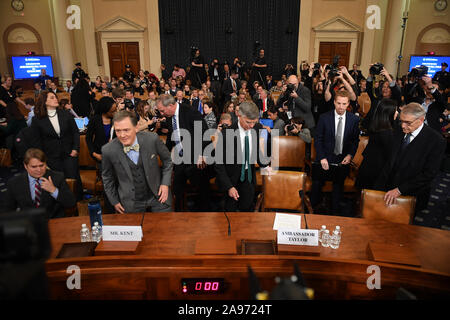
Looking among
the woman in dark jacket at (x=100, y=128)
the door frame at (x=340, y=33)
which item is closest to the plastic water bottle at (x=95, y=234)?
the woman in dark jacket at (x=100, y=128)

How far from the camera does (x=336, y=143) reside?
3738mm

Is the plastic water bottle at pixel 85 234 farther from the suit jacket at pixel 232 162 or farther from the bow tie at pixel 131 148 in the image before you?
the suit jacket at pixel 232 162

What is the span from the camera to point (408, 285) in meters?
1.82

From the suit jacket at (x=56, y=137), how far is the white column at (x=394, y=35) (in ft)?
40.7

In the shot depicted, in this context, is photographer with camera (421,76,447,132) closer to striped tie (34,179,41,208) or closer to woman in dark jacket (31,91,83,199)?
woman in dark jacket (31,91,83,199)

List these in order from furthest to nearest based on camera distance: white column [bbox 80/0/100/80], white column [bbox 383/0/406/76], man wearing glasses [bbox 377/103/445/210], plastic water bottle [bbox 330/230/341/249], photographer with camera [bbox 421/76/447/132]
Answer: white column [bbox 80/0/100/80] → white column [bbox 383/0/406/76] → photographer with camera [bbox 421/76/447/132] → man wearing glasses [bbox 377/103/445/210] → plastic water bottle [bbox 330/230/341/249]

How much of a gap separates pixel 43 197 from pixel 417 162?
340 centimetres

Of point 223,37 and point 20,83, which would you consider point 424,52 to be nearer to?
point 223,37

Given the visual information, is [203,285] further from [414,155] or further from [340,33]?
[340,33]

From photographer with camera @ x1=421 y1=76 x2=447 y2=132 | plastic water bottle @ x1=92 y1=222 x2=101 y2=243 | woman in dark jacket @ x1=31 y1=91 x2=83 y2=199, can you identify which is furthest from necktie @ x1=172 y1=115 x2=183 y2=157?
photographer with camera @ x1=421 y1=76 x2=447 y2=132

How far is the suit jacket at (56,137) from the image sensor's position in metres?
3.91

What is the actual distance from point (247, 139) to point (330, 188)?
5.42ft

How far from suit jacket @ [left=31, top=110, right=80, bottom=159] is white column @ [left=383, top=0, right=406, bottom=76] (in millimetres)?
12396

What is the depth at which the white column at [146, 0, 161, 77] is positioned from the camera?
14.5 metres
